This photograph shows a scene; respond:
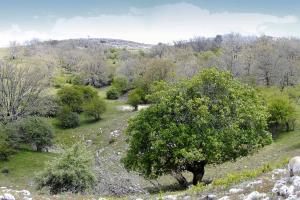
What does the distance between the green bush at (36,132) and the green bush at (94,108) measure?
51.4 ft

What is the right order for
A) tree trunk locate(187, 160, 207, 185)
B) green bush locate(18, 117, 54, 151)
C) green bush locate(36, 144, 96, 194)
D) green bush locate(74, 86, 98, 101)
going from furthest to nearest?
green bush locate(74, 86, 98, 101)
green bush locate(18, 117, 54, 151)
tree trunk locate(187, 160, 207, 185)
green bush locate(36, 144, 96, 194)

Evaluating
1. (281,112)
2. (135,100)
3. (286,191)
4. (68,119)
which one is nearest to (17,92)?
(68,119)

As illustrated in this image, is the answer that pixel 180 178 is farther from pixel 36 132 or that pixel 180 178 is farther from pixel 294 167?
pixel 36 132

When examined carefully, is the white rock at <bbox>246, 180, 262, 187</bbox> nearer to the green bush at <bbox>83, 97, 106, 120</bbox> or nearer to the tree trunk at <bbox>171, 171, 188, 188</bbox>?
the tree trunk at <bbox>171, 171, 188, 188</bbox>

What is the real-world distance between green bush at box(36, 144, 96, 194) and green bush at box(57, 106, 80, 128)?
37.2 m

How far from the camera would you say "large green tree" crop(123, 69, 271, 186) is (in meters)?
27.6

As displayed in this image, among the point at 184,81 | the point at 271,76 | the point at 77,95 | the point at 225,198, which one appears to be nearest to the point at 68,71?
the point at 77,95

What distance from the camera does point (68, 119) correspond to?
6619 centimetres

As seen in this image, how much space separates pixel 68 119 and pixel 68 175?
127 feet

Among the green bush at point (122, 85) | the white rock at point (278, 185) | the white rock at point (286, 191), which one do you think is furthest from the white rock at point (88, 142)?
the white rock at point (286, 191)

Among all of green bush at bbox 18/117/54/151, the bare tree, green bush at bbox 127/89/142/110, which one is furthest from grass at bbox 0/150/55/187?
green bush at bbox 127/89/142/110


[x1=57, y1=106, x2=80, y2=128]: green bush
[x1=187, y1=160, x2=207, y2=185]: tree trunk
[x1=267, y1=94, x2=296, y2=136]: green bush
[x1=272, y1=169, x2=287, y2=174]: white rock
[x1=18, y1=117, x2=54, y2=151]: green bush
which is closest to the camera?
[x1=272, y1=169, x2=287, y2=174]: white rock

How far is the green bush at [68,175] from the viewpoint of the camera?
28.2 metres

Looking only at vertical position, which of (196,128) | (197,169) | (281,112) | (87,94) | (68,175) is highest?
(196,128)
